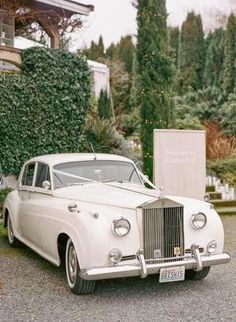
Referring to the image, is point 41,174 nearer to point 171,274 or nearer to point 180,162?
point 171,274

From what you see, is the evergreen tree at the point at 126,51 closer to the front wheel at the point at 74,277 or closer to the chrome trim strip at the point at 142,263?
the front wheel at the point at 74,277

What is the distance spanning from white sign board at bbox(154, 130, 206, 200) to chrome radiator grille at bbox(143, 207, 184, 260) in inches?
180

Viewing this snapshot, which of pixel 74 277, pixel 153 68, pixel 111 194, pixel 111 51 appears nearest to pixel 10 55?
pixel 153 68

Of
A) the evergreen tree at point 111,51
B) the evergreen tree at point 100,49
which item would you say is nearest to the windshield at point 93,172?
the evergreen tree at point 111,51

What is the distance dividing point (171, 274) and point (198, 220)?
2.20 feet

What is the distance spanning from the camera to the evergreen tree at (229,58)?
888 inches

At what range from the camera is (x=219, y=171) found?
48.2 feet

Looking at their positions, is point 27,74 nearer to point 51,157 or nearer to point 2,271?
point 51,157

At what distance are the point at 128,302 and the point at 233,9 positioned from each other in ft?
100

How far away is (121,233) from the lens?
452 centimetres

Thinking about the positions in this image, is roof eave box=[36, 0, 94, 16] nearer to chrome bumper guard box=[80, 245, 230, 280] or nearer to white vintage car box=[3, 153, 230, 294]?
white vintage car box=[3, 153, 230, 294]

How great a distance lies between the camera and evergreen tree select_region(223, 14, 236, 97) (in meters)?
22.6

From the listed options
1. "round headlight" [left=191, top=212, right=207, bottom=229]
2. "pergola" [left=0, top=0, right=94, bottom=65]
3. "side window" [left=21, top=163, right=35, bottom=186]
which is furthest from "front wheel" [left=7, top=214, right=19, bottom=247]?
"pergola" [left=0, top=0, right=94, bottom=65]

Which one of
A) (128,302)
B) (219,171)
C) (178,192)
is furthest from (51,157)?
(219,171)
